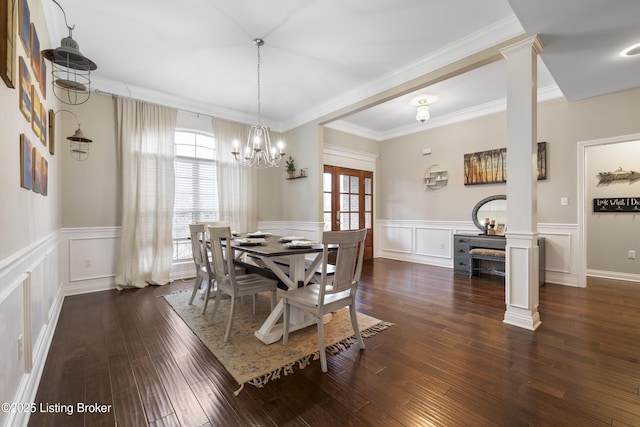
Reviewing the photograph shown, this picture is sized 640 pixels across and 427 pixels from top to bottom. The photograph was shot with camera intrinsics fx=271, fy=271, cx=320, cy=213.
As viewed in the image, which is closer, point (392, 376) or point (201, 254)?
point (392, 376)

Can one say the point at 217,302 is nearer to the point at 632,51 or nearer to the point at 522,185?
the point at 522,185

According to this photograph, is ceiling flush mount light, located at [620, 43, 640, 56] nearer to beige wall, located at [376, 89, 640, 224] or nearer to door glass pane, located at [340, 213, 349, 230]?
beige wall, located at [376, 89, 640, 224]

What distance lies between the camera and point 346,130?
576 cm

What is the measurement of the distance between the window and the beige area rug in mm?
1666

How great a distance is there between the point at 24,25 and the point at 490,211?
5.81 metres

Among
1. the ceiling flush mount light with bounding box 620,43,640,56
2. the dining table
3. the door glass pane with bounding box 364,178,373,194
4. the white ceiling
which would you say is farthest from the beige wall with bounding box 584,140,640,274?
the dining table

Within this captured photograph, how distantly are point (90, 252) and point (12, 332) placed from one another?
298 centimetres

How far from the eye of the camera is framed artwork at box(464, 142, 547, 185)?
15.0 ft

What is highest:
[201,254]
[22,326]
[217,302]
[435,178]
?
[435,178]

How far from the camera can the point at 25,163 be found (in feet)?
5.18

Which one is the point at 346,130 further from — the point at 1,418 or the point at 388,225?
the point at 1,418

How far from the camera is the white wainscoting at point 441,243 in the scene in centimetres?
397

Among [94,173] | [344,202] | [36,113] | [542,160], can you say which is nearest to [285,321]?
[36,113]

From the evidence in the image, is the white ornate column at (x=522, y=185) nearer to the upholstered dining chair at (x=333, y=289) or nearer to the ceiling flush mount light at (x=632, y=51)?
the ceiling flush mount light at (x=632, y=51)
